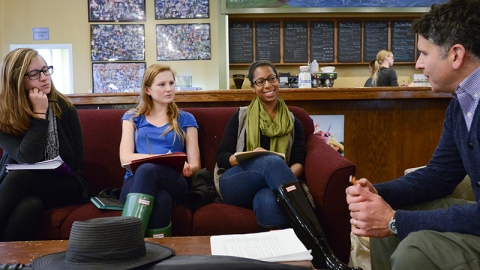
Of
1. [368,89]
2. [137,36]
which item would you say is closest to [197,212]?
[368,89]

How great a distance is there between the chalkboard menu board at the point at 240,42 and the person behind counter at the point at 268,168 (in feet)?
12.0

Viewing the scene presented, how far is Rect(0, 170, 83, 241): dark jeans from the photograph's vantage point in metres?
2.02

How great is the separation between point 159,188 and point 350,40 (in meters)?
4.79

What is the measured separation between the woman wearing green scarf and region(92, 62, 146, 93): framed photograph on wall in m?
4.39

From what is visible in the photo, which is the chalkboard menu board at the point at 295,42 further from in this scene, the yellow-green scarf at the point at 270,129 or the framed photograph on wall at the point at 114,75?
the yellow-green scarf at the point at 270,129

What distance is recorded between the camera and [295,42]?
6250 millimetres

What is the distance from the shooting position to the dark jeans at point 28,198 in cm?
Result: 202

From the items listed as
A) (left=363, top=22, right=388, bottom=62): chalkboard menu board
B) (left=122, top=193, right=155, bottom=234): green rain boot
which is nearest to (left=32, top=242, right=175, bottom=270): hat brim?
(left=122, top=193, right=155, bottom=234): green rain boot

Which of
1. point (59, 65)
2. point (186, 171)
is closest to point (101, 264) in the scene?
point (186, 171)

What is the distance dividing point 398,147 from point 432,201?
224 cm

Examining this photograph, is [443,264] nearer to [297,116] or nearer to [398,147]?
[297,116]

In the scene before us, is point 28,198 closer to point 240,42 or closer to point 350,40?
point 240,42

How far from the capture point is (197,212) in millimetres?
2168

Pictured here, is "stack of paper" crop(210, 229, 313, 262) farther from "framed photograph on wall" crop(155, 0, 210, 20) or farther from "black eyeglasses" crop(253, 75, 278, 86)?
"framed photograph on wall" crop(155, 0, 210, 20)
